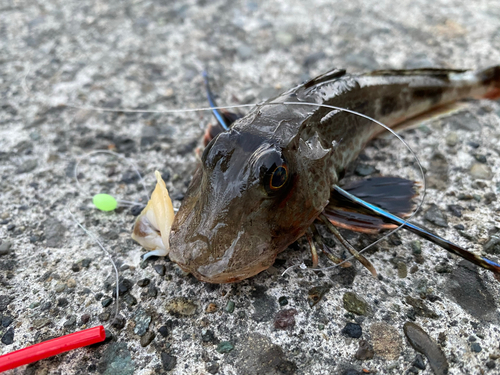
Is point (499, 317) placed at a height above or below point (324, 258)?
below

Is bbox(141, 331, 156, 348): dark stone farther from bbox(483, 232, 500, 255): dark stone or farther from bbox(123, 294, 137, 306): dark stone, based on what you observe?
bbox(483, 232, 500, 255): dark stone

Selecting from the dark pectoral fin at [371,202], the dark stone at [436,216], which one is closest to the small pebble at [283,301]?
the dark pectoral fin at [371,202]

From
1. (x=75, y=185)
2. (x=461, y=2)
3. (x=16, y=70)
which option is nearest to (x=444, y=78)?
(x=461, y=2)

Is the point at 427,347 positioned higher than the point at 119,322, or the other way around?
the point at 119,322

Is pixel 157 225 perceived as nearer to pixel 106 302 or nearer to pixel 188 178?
pixel 106 302

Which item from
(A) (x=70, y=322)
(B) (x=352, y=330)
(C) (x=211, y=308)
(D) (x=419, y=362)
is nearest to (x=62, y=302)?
(A) (x=70, y=322)

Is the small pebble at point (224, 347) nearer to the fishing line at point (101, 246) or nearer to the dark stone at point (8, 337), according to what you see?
the fishing line at point (101, 246)

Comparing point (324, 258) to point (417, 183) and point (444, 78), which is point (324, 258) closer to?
point (417, 183)
